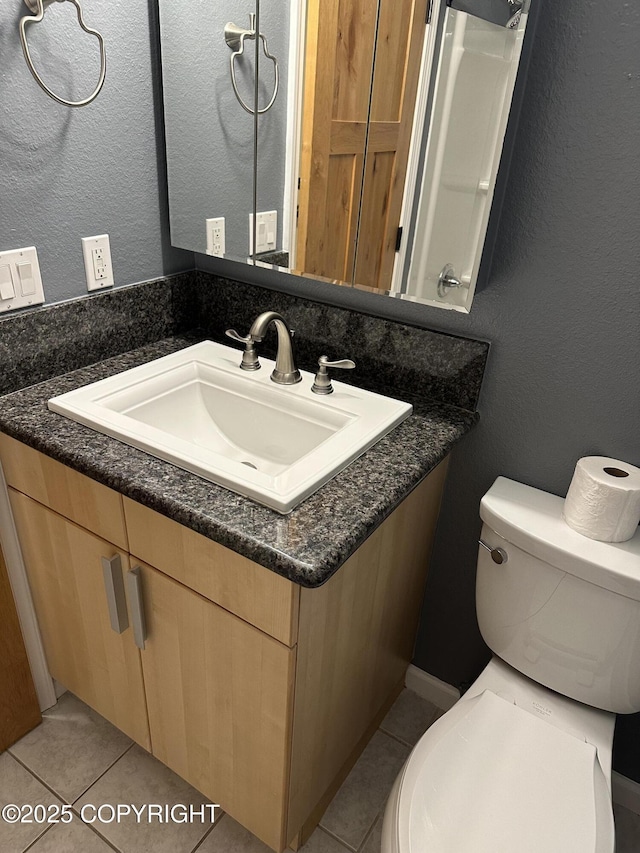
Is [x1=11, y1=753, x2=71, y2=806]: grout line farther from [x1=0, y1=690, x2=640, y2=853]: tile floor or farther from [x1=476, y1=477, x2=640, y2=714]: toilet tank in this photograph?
[x1=476, y1=477, x2=640, y2=714]: toilet tank

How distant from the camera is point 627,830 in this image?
1.37 metres

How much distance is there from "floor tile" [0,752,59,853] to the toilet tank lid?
3.81ft

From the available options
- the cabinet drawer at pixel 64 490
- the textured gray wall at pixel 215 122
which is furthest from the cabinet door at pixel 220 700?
the textured gray wall at pixel 215 122

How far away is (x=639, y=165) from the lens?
37.5 inches

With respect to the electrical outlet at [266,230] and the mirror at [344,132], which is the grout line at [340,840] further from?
the electrical outlet at [266,230]

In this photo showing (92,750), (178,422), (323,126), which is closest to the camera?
(323,126)

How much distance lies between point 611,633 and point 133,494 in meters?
0.85

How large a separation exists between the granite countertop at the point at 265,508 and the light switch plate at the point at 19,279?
0.18 m

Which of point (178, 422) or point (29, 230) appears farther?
point (178, 422)

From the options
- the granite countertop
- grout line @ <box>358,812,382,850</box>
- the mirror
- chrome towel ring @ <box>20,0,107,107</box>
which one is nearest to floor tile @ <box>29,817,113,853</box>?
grout line @ <box>358,812,382,850</box>

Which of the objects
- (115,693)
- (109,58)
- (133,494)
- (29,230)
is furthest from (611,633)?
(109,58)

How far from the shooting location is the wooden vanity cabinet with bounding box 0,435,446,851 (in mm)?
971

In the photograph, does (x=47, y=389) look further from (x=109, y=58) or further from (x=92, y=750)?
(x=92, y=750)

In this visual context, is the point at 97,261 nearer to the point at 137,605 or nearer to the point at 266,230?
the point at 266,230
